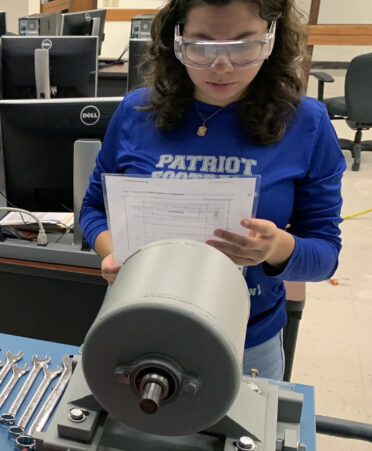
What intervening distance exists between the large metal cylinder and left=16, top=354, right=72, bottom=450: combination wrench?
1.07 feet

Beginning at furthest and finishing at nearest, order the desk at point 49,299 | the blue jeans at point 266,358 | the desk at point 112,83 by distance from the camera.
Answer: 1. the desk at point 112,83
2. the desk at point 49,299
3. the blue jeans at point 266,358

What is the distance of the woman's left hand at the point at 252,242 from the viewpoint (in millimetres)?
857

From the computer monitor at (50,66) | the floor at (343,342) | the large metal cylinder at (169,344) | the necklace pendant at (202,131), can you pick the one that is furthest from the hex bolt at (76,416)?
the computer monitor at (50,66)

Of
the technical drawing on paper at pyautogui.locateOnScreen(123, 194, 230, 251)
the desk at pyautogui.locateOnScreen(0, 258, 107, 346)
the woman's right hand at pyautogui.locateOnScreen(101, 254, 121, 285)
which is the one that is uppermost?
the technical drawing on paper at pyautogui.locateOnScreen(123, 194, 230, 251)

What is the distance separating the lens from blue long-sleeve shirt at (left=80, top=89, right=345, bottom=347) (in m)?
1.02

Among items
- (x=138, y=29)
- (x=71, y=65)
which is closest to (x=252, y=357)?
(x=71, y=65)

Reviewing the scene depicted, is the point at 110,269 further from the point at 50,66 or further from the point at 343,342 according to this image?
the point at 50,66

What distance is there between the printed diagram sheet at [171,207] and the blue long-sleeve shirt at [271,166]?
0.63 feet

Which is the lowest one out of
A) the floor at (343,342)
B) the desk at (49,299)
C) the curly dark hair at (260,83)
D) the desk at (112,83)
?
the floor at (343,342)

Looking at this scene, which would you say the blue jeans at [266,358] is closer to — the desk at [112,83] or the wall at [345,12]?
the desk at [112,83]

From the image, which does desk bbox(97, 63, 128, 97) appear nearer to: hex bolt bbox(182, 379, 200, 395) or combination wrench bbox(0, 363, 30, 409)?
combination wrench bbox(0, 363, 30, 409)

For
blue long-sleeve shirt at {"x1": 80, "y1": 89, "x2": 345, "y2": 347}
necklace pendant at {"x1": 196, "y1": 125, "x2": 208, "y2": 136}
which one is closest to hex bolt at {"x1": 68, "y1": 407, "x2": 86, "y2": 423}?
blue long-sleeve shirt at {"x1": 80, "y1": 89, "x2": 345, "y2": 347}

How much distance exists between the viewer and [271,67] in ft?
3.50

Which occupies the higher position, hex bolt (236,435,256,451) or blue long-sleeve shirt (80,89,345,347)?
blue long-sleeve shirt (80,89,345,347)
